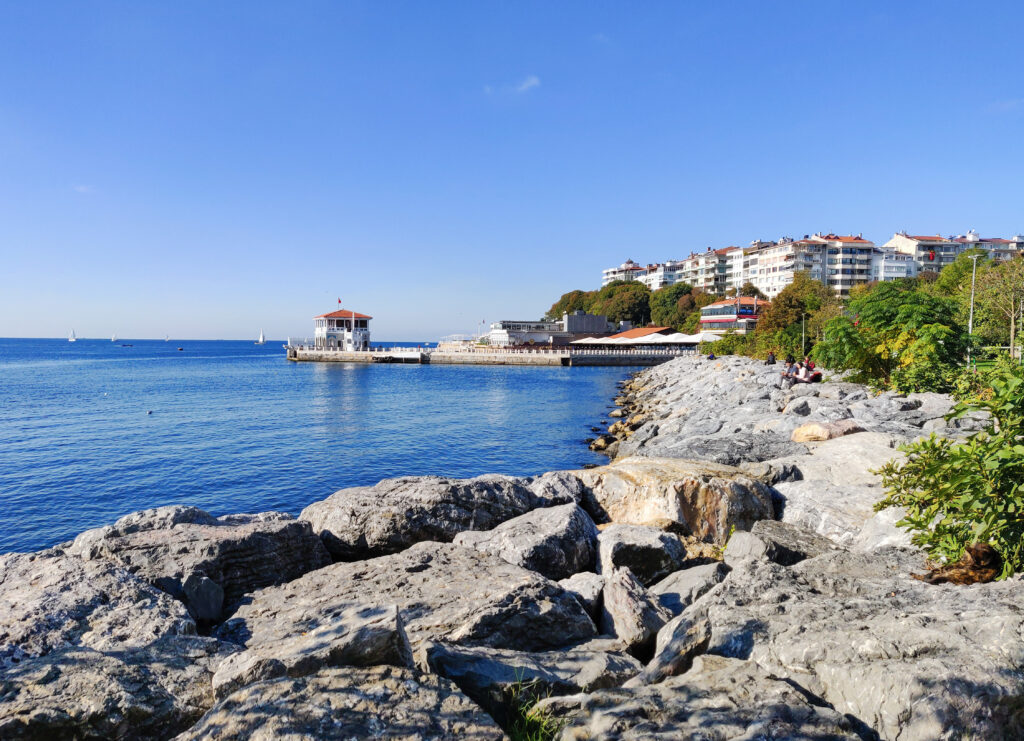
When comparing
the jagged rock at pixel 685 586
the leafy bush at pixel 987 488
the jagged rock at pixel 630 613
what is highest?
the leafy bush at pixel 987 488

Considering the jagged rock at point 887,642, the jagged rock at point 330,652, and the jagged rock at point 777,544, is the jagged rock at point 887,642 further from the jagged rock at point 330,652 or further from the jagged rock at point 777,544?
the jagged rock at point 330,652

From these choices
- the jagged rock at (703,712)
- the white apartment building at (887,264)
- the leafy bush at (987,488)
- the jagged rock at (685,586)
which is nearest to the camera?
the jagged rock at (703,712)

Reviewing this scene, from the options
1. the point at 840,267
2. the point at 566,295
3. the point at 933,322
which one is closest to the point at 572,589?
the point at 933,322

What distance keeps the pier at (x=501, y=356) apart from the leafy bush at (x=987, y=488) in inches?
2927

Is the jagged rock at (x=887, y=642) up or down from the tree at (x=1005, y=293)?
down

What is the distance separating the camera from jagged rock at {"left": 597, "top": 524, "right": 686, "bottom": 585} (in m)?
7.79

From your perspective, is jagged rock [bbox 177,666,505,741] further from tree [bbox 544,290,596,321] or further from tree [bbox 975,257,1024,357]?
tree [bbox 544,290,596,321]

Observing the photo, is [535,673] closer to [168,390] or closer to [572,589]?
[572,589]

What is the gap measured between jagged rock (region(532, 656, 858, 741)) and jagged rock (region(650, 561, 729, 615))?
231 centimetres

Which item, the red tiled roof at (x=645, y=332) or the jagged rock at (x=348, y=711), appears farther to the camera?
the red tiled roof at (x=645, y=332)

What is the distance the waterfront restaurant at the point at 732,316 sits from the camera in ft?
238

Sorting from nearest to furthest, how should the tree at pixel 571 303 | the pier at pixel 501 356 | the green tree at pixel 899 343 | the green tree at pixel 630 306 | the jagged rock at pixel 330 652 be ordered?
the jagged rock at pixel 330 652 < the green tree at pixel 899 343 < the pier at pixel 501 356 < the green tree at pixel 630 306 < the tree at pixel 571 303

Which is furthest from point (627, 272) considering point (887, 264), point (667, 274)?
point (887, 264)

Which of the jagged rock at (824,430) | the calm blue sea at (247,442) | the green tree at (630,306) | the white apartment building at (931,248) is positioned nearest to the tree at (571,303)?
the green tree at (630,306)
